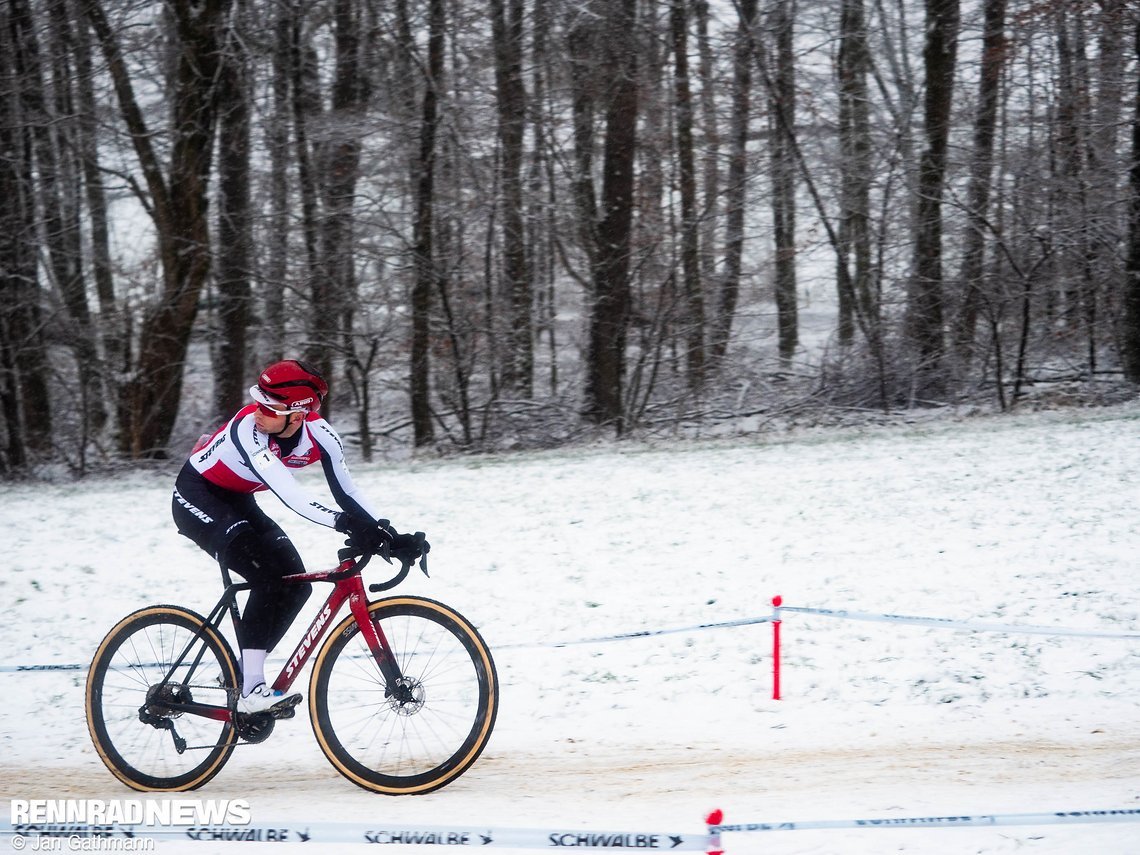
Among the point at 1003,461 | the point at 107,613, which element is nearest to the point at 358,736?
the point at 107,613

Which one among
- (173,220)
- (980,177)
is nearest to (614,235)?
(980,177)

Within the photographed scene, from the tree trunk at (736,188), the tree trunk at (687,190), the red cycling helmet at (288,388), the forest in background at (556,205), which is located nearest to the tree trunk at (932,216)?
the forest in background at (556,205)

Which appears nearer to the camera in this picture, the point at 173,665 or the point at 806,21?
the point at 173,665

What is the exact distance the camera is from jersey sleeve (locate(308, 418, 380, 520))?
4.98 m

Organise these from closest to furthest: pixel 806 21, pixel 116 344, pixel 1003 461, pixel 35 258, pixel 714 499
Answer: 1. pixel 714 499
2. pixel 1003 461
3. pixel 35 258
4. pixel 116 344
5. pixel 806 21

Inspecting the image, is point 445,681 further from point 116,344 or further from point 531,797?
point 116,344

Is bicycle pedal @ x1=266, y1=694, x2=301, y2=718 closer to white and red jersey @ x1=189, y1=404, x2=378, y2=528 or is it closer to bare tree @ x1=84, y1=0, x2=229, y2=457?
white and red jersey @ x1=189, y1=404, x2=378, y2=528

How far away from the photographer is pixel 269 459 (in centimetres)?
475

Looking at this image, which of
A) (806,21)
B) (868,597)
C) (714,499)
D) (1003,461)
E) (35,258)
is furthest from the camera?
(806,21)

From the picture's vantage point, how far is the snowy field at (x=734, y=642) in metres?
4.87

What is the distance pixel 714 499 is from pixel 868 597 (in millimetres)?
3559

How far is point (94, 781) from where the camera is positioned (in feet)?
17.8

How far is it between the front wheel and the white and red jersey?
59 cm

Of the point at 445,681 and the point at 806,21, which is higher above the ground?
the point at 806,21
